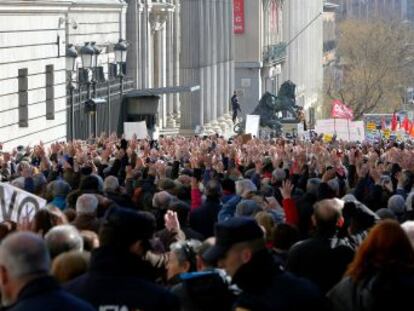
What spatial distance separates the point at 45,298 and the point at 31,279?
108mm

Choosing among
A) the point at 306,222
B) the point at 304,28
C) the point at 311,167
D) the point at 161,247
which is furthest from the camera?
the point at 304,28

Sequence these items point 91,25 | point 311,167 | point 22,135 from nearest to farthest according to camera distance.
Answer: point 311,167 < point 22,135 < point 91,25

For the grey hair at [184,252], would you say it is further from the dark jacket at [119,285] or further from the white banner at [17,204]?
the white banner at [17,204]

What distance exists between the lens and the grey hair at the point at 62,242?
1015 centimetres

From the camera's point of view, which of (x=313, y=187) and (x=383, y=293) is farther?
(x=313, y=187)

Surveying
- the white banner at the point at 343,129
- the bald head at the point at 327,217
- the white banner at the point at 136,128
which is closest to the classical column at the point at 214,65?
the white banner at the point at 343,129

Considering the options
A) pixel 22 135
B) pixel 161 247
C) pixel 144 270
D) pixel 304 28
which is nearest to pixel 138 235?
pixel 144 270

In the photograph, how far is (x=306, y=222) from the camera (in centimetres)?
1451

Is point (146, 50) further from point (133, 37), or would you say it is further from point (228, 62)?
point (228, 62)

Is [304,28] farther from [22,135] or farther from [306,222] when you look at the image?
[306,222]

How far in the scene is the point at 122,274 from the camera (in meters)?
8.95

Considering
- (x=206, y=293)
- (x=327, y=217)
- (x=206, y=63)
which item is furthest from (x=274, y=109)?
(x=206, y=293)

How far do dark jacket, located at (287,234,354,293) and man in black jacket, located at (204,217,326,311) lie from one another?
188 centimetres

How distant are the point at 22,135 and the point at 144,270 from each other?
27.9 meters
